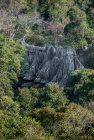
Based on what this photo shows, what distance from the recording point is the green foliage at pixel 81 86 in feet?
111

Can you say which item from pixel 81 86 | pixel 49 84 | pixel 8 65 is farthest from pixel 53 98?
pixel 8 65

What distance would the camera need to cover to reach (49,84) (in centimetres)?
3450

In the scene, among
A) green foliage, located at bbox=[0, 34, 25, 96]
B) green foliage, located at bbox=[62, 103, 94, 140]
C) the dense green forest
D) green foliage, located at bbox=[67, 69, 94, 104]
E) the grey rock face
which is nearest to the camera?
green foliage, located at bbox=[62, 103, 94, 140]

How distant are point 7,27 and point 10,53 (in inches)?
403

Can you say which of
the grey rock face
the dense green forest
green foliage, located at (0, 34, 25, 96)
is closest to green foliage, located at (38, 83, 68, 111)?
the dense green forest

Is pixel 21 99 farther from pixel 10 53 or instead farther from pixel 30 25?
pixel 30 25

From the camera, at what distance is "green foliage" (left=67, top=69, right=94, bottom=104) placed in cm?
3397

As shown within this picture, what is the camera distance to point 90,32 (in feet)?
164

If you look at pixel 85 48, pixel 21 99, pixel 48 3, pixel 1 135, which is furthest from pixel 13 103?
pixel 48 3

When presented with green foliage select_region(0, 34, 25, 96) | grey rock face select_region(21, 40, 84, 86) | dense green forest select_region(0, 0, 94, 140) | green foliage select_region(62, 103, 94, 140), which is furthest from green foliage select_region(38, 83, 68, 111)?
grey rock face select_region(21, 40, 84, 86)

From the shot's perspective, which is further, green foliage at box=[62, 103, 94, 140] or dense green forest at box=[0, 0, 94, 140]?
dense green forest at box=[0, 0, 94, 140]

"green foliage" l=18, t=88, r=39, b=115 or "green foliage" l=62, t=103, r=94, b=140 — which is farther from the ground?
"green foliage" l=62, t=103, r=94, b=140

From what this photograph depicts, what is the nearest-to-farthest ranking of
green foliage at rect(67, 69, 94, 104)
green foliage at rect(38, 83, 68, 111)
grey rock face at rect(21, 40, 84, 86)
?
green foliage at rect(38, 83, 68, 111) < green foliage at rect(67, 69, 94, 104) < grey rock face at rect(21, 40, 84, 86)

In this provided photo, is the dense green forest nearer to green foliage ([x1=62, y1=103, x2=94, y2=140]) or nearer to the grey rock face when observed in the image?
green foliage ([x1=62, y1=103, x2=94, y2=140])
